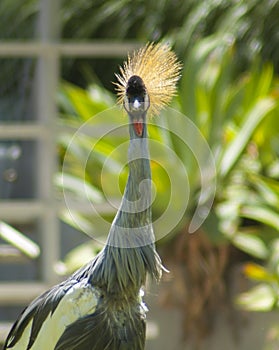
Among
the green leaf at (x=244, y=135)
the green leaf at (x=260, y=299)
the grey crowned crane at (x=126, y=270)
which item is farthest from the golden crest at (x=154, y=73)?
the green leaf at (x=244, y=135)

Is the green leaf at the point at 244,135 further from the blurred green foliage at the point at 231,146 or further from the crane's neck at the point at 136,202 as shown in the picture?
the crane's neck at the point at 136,202

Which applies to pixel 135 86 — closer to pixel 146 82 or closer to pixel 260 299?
pixel 146 82

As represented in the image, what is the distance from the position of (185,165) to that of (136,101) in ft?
8.12

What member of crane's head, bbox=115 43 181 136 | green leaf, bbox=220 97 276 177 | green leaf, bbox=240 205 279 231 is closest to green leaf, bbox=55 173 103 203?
green leaf, bbox=220 97 276 177

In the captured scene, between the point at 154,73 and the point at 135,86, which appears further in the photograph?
the point at 154,73

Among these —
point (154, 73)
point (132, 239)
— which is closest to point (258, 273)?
point (132, 239)

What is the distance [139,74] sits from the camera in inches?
125

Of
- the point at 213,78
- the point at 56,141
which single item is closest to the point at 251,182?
the point at 213,78

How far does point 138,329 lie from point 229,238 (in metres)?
2.36

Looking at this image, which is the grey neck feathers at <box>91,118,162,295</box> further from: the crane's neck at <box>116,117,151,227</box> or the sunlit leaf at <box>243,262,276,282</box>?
the sunlit leaf at <box>243,262,276,282</box>

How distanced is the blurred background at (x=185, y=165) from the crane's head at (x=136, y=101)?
228cm

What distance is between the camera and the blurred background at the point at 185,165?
5586mm

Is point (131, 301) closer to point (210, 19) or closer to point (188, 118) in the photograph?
point (188, 118)

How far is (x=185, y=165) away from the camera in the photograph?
5562 millimetres
